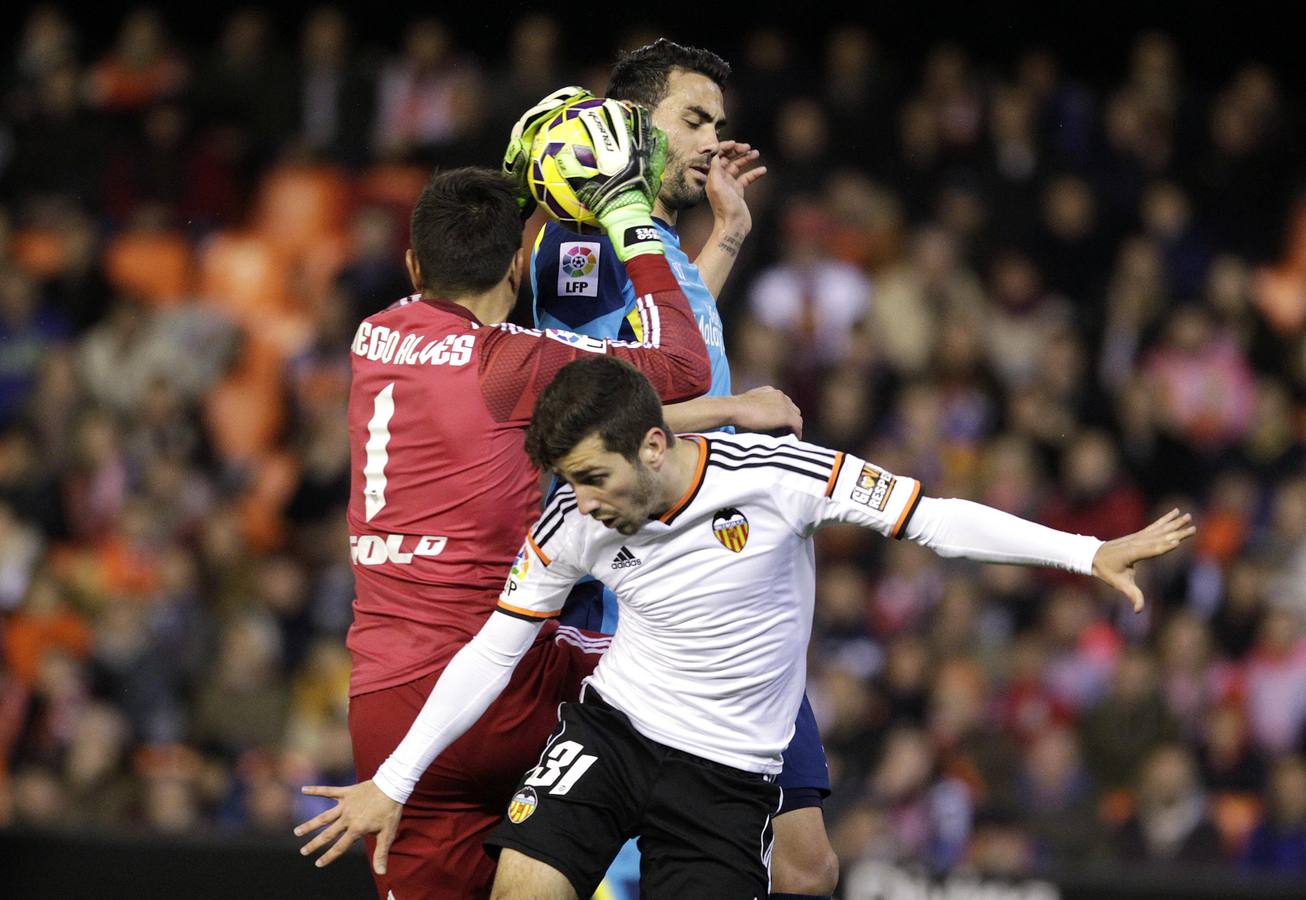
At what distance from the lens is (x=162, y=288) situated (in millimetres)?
12094

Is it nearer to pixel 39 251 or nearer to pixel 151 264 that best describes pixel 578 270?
pixel 151 264

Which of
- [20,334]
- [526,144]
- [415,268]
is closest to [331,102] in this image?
[20,334]

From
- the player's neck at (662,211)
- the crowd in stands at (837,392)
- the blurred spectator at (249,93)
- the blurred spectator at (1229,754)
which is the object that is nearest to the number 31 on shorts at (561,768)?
the player's neck at (662,211)

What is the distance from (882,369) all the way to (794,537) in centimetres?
633

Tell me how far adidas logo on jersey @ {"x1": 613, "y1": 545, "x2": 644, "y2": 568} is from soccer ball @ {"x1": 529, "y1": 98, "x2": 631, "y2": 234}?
88cm

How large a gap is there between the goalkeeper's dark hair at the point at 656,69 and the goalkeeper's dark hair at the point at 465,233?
90 centimetres

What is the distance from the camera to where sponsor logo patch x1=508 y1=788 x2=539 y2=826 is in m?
4.37

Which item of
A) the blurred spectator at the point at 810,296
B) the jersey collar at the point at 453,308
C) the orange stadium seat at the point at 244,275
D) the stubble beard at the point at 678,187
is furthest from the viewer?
the orange stadium seat at the point at 244,275

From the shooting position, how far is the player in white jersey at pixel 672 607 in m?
4.28

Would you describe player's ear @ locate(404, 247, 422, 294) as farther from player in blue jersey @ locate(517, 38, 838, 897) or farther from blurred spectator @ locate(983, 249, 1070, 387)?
blurred spectator @ locate(983, 249, 1070, 387)

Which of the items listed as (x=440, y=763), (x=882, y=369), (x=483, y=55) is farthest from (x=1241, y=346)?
(x=440, y=763)

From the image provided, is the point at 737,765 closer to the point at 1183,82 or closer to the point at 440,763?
the point at 440,763

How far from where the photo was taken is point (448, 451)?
14.9 feet

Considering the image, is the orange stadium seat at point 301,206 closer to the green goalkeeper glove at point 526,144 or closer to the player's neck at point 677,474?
the green goalkeeper glove at point 526,144
